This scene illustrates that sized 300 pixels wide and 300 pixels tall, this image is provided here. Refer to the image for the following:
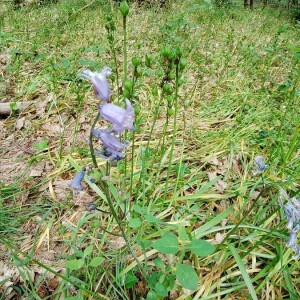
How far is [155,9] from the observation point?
594 cm

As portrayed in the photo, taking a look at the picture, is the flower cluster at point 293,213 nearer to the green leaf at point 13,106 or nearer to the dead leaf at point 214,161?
the dead leaf at point 214,161

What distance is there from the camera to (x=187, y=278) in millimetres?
1121

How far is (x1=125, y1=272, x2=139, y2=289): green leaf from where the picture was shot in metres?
1.39

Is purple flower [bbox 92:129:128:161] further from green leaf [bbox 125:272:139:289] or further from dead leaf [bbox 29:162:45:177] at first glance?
dead leaf [bbox 29:162:45:177]

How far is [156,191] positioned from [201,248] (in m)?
0.78

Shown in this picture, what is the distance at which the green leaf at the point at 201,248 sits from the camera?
115 cm

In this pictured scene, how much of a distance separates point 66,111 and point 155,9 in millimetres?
3970

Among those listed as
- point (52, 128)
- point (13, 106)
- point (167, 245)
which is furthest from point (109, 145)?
point (13, 106)


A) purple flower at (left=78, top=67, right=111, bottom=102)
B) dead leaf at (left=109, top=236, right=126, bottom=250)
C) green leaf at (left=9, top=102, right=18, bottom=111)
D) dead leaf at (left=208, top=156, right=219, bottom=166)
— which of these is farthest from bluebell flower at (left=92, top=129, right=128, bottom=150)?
green leaf at (left=9, top=102, right=18, bottom=111)

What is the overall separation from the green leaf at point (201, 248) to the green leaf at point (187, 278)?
0.23ft

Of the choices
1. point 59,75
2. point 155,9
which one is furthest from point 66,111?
point 155,9

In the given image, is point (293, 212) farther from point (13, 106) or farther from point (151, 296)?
point (13, 106)

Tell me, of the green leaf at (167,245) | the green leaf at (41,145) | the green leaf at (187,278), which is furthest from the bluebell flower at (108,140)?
the green leaf at (41,145)

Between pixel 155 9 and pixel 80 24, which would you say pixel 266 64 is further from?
pixel 155 9
